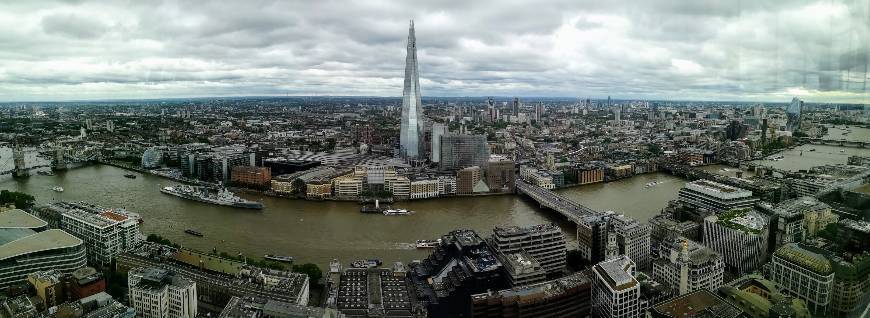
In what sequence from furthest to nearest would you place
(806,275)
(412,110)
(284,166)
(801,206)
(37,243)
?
(412,110) → (284,166) → (801,206) → (37,243) → (806,275)

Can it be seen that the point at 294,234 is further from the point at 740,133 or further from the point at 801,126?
the point at 740,133

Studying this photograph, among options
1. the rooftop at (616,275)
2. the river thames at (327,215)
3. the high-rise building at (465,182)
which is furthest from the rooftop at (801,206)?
→ the high-rise building at (465,182)

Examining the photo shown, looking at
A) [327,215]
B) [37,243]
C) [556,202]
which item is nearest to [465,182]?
[556,202]

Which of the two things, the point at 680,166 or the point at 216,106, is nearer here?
the point at 680,166

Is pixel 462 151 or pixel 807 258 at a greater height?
pixel 462 151

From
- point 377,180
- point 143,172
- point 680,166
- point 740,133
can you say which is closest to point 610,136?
point 740,133

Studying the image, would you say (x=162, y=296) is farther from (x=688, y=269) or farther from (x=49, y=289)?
(x=688, y=269)

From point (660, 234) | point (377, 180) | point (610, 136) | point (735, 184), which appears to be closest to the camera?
point (660, 234)
